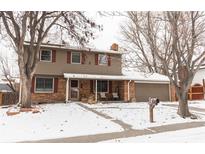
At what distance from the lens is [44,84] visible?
61.7 feet

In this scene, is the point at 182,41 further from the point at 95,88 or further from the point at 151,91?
the point at 151,91

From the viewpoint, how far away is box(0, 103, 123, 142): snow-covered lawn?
324 inches

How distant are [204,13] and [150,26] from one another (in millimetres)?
3026

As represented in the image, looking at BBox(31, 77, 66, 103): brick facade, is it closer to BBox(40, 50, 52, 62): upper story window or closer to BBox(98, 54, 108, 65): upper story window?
BBox(40, 50, 52, 62): upper story window

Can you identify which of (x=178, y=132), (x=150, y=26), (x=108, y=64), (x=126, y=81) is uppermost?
(x=150, y=26)

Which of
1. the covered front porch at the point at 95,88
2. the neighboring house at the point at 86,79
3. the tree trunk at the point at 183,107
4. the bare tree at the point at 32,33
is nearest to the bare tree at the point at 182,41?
the tree trunk at the point at 183,107

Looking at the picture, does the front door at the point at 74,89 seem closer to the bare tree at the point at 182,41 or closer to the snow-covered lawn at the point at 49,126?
the snow-covered lawn at the point at 49,126

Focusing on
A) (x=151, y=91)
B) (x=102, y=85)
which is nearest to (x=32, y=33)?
(x=102, y=85)

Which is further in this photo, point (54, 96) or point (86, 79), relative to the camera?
point (86, 79)

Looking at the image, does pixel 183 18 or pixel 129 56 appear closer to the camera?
pixel 183 18

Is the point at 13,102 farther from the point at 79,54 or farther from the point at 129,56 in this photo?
the point at 129,56

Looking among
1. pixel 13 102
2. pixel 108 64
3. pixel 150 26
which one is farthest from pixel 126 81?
pixel 13 102

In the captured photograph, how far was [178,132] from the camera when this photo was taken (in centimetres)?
846

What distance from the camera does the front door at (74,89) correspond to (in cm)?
1989
